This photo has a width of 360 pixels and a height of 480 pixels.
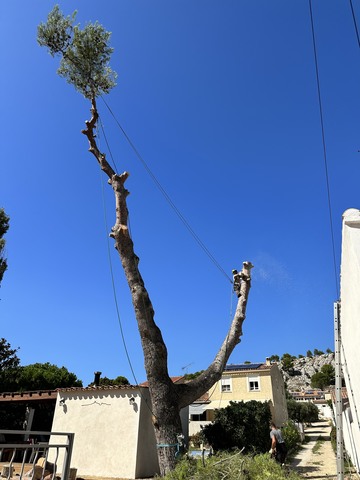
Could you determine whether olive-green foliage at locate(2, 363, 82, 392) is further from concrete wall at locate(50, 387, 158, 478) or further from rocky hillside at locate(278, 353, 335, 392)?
rocky hillside at locate(278, 353, 335, 392)

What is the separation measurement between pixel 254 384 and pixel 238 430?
15048 mm

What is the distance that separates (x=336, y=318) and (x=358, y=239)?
264 centimetres

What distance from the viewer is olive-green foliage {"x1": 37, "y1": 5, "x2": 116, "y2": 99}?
12.9 m

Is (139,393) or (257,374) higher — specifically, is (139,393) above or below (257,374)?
below

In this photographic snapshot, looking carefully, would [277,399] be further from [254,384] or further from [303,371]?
[303,371]

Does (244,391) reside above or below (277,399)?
above

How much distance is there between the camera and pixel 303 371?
117 metres

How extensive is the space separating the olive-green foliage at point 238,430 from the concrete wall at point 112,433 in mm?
2604

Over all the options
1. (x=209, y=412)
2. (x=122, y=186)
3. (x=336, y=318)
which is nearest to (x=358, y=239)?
(x=336, y=318)

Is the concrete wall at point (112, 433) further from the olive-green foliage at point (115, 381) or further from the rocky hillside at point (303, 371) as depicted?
the rocky hillside at point (303, 371)

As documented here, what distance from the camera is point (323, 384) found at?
9100 centimetres

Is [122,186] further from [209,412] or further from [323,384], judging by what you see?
[323,384]

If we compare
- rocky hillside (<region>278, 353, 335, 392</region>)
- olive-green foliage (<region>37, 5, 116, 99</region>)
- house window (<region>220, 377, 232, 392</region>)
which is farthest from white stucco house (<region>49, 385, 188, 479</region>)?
rocky hillside (<region>278, 353, 335, 392</region>)

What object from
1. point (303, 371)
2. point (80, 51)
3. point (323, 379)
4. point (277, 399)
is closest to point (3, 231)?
point (80, 51)
